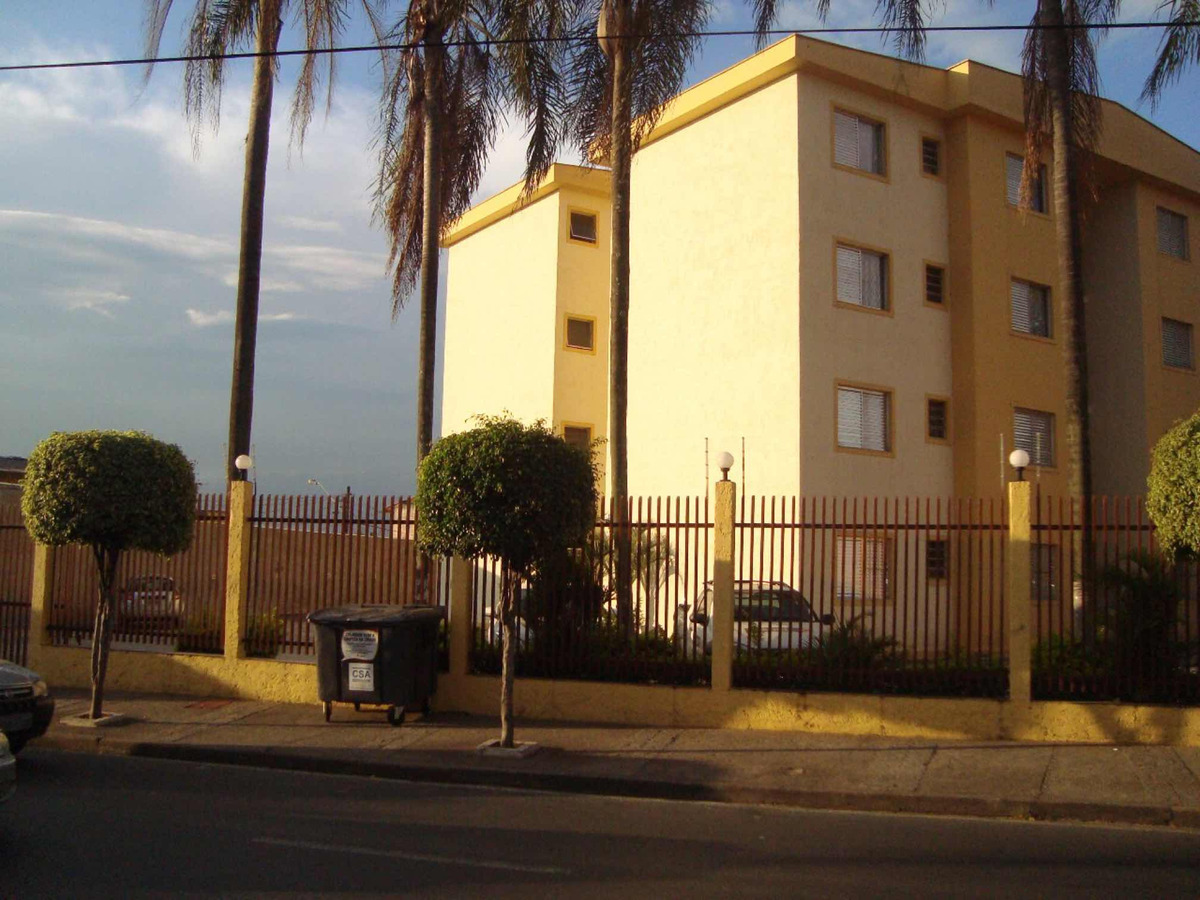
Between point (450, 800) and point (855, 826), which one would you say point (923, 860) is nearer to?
point (855, 826)

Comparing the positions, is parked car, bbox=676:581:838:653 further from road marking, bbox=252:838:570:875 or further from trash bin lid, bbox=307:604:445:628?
road marking, bbox=252:838:570:875

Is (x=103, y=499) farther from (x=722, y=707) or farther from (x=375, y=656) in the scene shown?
(x=722, y=707)

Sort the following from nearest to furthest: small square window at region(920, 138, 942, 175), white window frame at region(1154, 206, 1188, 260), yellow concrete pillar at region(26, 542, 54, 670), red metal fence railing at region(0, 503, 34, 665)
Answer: yellow concrete pillar at region(26, 542, 54, 670), red metal fence railing at region(0, 503, 34, 665), small square window at region(920, 138, 942, 175), white window frame at region(1154, 206, 1188, 260)

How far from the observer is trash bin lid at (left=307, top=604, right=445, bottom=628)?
38.2 feet

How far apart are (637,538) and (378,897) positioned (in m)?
6.59

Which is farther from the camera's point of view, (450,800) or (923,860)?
(450,800)

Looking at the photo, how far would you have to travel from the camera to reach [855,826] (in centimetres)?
842

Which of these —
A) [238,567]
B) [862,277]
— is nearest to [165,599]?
[238,567]

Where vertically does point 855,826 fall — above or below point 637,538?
below

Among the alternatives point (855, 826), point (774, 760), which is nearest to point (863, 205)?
point (774, 760)

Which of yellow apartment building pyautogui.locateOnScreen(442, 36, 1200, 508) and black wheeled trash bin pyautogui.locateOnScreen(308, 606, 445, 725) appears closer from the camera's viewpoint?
black wheeled trash bin pyautogui.locateOnScreen(308, 606, 445, 725)

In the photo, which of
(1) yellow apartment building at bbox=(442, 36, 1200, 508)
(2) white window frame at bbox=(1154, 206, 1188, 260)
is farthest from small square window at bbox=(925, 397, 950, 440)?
(2) white window frame at bbox=(1154, 206, 1188, 260)

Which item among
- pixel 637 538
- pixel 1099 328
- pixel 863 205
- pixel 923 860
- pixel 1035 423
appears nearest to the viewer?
pixel 923 860

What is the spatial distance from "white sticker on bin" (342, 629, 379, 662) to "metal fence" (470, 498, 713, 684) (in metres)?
1.39
